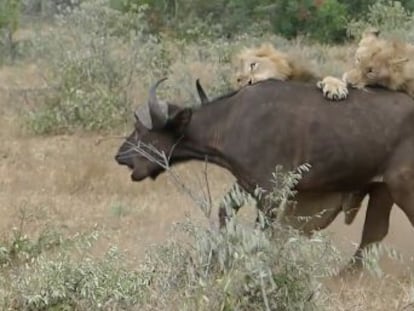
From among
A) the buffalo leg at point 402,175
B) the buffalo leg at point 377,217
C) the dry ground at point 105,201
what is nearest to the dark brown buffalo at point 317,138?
the buffalo leg at point 402,175

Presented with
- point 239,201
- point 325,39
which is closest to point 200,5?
point 325,39

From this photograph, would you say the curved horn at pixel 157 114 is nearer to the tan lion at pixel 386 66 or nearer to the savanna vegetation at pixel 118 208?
the savanna vegetation at pixel 118 208

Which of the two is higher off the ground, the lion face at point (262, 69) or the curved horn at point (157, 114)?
the lion face at point (262, 69)

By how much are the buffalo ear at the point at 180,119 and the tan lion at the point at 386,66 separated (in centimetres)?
131

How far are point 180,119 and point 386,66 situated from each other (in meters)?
1.69

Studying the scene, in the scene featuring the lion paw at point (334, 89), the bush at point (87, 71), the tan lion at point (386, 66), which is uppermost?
the tan lion at point (386, 66)

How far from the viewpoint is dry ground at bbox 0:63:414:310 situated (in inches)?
375

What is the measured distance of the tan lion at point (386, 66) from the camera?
8922 millimetres

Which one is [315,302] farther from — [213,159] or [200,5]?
[200,5]

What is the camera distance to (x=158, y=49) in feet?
58.2

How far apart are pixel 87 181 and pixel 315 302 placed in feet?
24.1

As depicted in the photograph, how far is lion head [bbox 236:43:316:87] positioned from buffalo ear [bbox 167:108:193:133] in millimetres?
599

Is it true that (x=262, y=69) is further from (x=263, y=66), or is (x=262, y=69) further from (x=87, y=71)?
(x=87, y=71)

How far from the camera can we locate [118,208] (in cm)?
1124
